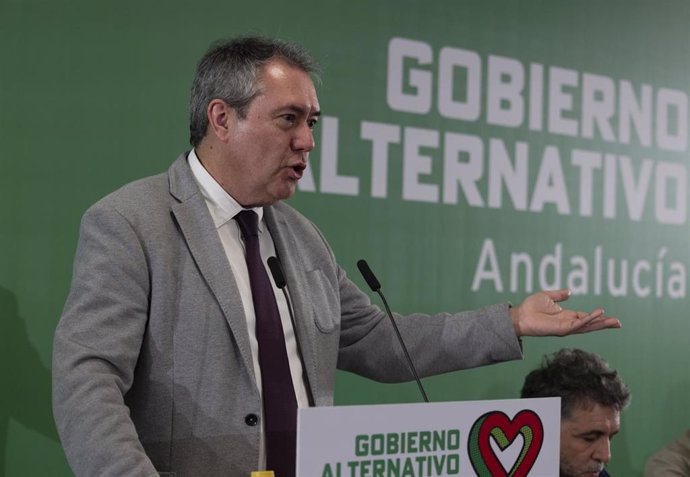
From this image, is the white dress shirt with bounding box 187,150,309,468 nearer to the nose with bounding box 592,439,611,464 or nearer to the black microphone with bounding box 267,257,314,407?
the black microphone with bounding box 267,257,314,407

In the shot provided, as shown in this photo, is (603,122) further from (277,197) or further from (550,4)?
(277,197)

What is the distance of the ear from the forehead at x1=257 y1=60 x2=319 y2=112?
7 centimetres

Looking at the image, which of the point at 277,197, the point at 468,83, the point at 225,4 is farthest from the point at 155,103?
the point at 468,83

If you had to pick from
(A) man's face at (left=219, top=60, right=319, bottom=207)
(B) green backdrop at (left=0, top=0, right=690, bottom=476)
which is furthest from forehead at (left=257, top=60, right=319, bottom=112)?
(B) green backdrop at (left=0, top=0, right=690, bottom=476)

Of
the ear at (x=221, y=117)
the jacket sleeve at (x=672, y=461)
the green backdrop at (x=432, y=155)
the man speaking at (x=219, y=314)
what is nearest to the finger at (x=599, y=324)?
the man speaking at (x=219, y=314)

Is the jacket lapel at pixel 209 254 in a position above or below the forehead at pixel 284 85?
below

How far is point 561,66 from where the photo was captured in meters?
A: 3.67

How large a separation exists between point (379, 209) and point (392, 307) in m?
0.32

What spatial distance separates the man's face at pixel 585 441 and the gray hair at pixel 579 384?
0.08 ft

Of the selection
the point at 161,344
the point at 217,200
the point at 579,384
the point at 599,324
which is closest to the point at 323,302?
the point at 217,200

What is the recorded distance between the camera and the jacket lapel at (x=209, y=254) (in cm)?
174

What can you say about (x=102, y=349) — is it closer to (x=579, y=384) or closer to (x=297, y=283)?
(x=297, y=283)

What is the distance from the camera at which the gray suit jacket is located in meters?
1.51

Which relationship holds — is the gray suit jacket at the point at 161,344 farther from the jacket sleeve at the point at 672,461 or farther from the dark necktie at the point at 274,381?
the jacket sleeve at the point at 672,461
